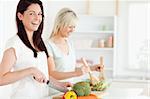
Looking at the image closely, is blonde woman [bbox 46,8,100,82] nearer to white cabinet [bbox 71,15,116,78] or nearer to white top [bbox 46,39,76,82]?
white top [bbox 46,39,76,82]

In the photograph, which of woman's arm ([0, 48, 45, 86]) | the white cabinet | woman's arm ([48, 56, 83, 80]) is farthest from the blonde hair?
the white cabinet

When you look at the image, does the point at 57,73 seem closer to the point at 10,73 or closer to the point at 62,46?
the point at 62,46

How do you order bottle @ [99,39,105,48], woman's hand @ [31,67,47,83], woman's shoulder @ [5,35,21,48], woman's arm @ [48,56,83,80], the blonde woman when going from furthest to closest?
1. bottle @ [99,39,105,48]
2. the blonde woman
3. woman's arm @ [48,56,83,80]
4. woman's shoulder @ [5,35,21,48]
5. woman's hand @ [31,67,47,83]

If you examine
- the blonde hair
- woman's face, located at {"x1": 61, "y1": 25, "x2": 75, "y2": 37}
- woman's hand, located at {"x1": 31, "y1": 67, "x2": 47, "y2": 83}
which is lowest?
woman's hand, located at {"x1": 31, "y1": 67, "x2": 47, "y2": 83}

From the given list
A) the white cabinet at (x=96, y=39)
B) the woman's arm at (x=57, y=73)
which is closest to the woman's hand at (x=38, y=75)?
the woman's arm at (x=57, y=73)

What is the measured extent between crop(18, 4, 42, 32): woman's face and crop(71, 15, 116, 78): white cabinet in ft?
9.74

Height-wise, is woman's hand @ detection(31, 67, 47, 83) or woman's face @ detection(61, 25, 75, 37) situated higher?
woman's face @ detection(61, 25, 75, 37)

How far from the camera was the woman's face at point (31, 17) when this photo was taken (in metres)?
2.04

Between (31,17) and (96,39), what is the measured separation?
10.3 feet

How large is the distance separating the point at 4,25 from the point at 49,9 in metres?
1.39

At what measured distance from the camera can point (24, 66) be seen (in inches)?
79.5

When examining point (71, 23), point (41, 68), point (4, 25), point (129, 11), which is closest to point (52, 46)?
point (71, 23)

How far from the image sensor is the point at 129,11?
197 inches

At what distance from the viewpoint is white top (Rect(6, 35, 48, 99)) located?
6.52ft
